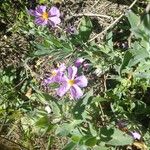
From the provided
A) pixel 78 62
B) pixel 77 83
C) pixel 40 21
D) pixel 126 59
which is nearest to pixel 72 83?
pixel 77 83

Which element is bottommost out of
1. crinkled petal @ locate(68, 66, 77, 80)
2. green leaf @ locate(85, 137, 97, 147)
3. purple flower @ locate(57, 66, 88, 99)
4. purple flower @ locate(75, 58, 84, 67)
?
green leaf @ locate(85, 137, 97, 147)

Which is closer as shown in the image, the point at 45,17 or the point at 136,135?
the point at 136,135

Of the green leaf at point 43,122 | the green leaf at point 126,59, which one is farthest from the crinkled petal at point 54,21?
the green leaf at point 43,122

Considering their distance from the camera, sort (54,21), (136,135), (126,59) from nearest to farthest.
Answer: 1. (126,59)
2. (136,135)
3. (54,21)

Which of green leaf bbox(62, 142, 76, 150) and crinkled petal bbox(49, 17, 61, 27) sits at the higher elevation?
crinkled petal bbox(49, 17, 61, 27)

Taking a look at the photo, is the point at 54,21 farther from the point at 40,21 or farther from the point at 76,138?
the point at 76,138

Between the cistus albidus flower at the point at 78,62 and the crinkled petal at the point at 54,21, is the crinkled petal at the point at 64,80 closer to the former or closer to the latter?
the cistus albidus flower at the point at 78,62

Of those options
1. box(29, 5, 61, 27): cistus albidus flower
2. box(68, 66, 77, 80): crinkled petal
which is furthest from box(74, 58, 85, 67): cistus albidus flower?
box(29, 5, 61, 27): cistus albidus flower

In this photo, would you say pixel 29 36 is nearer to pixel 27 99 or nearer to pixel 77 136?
pixel 27 99

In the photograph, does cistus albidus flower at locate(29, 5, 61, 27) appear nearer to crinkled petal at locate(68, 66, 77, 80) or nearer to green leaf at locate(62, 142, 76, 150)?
crinkled petal at locate(68, 66, 77, 80)

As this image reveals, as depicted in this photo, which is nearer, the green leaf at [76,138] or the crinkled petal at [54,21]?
the green leaf at [76,138]
